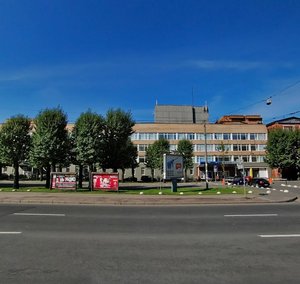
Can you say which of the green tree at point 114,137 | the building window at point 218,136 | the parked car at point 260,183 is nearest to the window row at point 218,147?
the building window at point 218,136

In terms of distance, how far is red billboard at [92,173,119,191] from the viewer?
112ft

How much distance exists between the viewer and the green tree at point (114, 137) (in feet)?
142

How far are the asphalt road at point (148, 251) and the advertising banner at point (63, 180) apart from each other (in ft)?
70.0

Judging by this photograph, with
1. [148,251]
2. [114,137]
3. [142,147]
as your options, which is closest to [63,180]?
[114,137]

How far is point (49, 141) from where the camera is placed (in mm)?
38219

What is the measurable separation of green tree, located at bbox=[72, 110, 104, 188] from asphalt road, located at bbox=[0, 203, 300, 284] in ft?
86.1

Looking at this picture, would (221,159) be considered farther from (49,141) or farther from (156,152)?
(49,141)

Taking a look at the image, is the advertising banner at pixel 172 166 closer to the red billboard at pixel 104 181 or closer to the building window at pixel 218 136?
the red billboard at pixel 104 181

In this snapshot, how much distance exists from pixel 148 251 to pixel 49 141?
105 ft

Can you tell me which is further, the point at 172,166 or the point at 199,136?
the point at 199,136

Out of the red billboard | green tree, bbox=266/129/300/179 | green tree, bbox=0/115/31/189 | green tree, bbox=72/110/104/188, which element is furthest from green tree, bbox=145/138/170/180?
the red billboard

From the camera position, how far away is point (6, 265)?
22.9 ft

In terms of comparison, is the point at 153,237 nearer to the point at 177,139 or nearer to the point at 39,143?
the point at 39,143

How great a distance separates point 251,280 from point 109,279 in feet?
7.96
